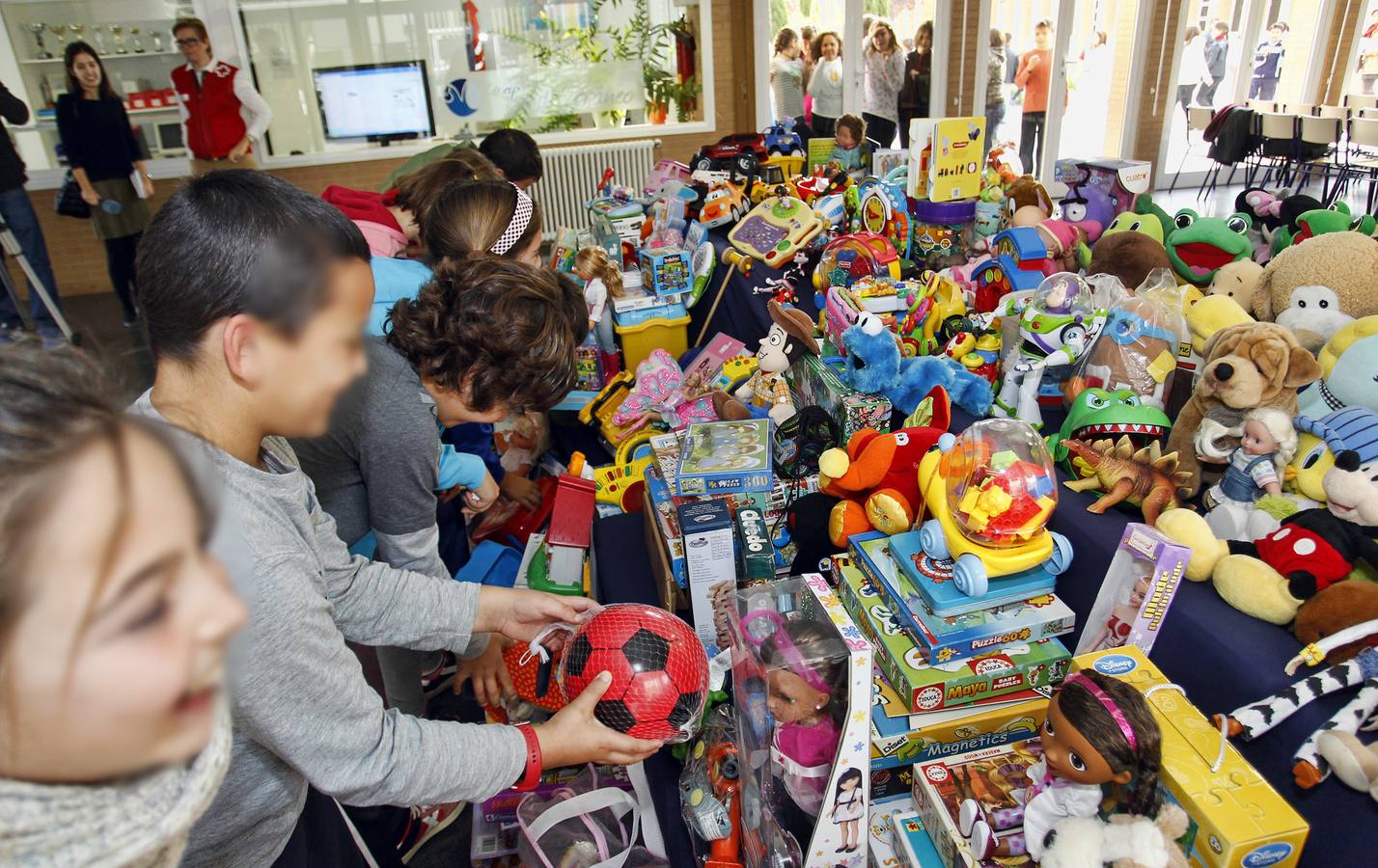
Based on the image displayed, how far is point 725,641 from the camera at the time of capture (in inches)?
61.9

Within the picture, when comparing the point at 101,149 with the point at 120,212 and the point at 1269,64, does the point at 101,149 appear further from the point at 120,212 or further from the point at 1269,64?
the point at 1269,64

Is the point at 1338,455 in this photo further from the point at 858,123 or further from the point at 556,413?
the point at 858,123

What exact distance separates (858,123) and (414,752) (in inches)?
154

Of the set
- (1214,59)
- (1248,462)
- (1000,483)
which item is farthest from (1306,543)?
(1214,59)

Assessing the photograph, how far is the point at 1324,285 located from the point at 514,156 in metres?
2.70

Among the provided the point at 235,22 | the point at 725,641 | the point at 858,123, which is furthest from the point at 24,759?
the point at 235,22

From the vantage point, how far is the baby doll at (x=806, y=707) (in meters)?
1.13

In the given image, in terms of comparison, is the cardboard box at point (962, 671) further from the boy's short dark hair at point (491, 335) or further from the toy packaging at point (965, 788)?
the boy's short dark hair at point (491, 335)

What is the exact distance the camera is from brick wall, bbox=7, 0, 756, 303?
6.45 meters

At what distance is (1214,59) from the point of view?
814 cm

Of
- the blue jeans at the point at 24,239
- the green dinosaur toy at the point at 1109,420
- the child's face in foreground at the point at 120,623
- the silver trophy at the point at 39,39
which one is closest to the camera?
the child's face in foreground at the point at 120,623

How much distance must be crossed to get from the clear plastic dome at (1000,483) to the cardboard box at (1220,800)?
0.35m

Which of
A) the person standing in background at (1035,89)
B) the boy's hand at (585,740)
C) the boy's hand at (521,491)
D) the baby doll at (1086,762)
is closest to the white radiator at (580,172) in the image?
the person standing in background at (1035,89)

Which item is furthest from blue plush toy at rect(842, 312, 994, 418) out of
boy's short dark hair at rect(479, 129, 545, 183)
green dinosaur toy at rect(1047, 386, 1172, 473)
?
boy's short dark hair at rect(479, 129, 545, 183)
